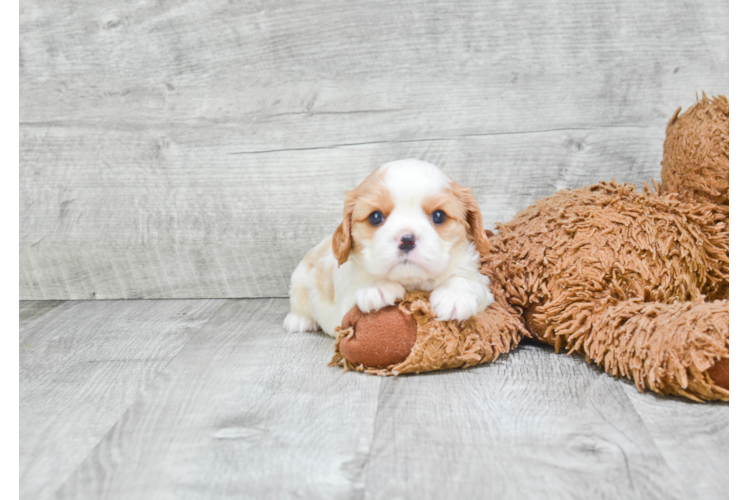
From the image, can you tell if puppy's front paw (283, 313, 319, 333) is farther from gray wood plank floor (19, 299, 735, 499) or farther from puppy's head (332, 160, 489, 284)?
puppy's head (332, 160, 489, 284)

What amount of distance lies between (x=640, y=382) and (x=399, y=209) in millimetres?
664

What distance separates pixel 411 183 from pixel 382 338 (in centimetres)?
38

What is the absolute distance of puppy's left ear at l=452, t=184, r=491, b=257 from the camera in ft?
5.35

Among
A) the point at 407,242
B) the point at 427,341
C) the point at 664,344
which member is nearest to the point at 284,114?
the point at 407,242

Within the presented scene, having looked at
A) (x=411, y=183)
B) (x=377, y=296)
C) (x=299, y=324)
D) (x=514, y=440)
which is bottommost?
(x=299, y=324)

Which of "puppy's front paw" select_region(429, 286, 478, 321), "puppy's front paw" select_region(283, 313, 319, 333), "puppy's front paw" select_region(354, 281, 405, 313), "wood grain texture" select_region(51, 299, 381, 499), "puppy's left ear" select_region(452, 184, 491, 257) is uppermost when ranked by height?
"puppy's left ear" select_region(452, 184, 491, 257)

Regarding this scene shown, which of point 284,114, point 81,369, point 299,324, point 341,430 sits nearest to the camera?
point 341,430

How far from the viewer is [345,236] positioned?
161 cm

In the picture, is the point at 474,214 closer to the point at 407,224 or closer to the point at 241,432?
the point at 407,224

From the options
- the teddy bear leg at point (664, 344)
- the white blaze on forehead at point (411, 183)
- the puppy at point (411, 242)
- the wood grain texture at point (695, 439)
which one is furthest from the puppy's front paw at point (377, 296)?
the wood grain texture at point (695, 439)

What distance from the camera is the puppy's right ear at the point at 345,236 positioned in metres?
1.61

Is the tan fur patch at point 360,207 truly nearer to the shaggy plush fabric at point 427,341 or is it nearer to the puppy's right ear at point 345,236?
the puppy's right ear at point 345,236

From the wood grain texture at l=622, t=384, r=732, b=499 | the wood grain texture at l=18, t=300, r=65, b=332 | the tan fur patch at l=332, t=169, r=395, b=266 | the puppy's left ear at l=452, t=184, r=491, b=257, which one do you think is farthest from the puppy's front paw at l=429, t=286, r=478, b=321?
the wood grain texture at l=18, t=300, r=65, b=332

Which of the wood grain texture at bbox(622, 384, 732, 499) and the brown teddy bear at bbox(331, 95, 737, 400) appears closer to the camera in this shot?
the wood grain texture at bbox(622, 384, 732, 499)
